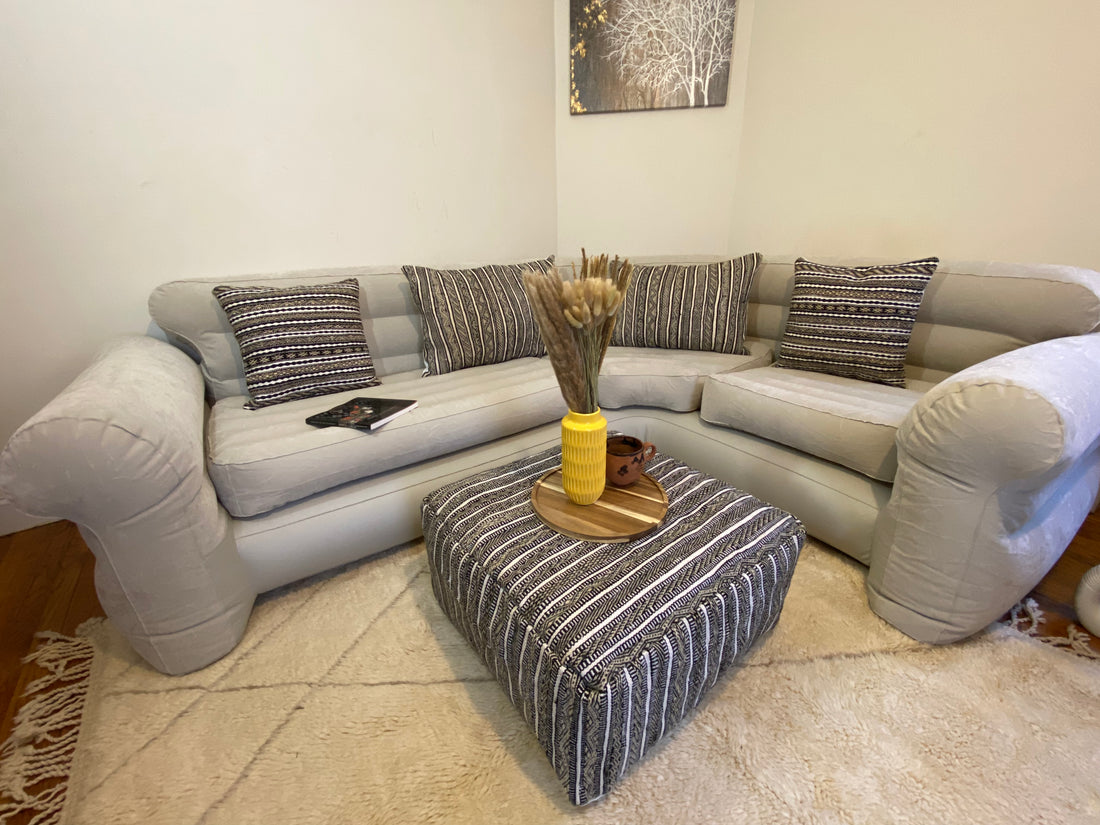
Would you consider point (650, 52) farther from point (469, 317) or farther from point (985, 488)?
point (985, 488)

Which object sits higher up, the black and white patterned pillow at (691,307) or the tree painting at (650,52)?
the tree painting at (650,52)

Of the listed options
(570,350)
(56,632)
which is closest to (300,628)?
(56,632)

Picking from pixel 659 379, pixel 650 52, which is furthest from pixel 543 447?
pixel 650 52

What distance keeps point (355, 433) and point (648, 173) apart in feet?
7.05

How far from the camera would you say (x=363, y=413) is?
1424mm

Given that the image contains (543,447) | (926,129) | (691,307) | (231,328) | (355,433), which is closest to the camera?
(355,433)

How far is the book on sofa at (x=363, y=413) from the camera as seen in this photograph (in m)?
1.36

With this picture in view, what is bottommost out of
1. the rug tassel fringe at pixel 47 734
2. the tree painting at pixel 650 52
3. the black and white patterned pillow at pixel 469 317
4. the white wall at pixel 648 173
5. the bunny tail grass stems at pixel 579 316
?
the rug tassel fringe at pixel 47 734

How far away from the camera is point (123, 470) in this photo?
3.09 feet

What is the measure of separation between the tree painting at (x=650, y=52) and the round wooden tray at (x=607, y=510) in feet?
7.19

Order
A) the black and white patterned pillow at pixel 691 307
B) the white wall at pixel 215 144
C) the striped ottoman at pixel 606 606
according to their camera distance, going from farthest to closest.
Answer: the black and white patterned pillow at pixel 691 307, the white wall at pixel 215 144, the striped ottoman at pixel 606 606

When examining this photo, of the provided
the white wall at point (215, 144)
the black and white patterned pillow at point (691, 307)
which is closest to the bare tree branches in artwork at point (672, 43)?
the white wall at point (215, 144)

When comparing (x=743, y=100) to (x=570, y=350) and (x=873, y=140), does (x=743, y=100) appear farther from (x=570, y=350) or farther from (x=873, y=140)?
(x=570, y=350)

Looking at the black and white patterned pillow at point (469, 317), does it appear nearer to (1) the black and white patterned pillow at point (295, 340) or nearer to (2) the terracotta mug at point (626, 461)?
(1) the black and white patterned pillow at point (295, 340)
